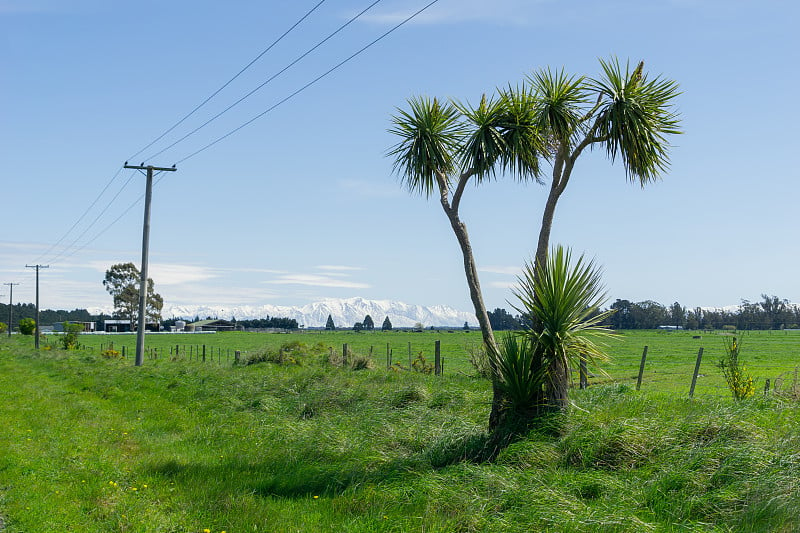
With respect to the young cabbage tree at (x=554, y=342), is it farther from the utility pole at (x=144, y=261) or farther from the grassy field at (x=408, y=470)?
the utility pole at (x=144, y=261)

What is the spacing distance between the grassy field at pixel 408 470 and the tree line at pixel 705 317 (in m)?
150

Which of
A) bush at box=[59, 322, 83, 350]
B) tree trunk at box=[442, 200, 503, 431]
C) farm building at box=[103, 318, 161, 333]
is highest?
tree trunk at box=[442, 200, 503, 431]

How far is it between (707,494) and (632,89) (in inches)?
261

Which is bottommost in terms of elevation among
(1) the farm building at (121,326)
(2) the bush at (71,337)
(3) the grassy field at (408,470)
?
(1) the farm building at (121,326)

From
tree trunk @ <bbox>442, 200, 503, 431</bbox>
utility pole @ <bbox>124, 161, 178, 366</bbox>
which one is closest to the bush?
utility pole @ <bbox>124, 161, 178, 366</bbox>

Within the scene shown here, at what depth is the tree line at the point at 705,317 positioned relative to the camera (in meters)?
169

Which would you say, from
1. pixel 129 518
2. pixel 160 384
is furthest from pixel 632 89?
pixel 160 384

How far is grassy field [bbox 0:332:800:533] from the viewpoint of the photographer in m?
6.92

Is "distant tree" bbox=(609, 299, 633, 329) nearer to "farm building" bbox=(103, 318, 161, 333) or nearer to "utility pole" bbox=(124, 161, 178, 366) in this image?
"farm building" bbox=(103, 318, 161, 333)

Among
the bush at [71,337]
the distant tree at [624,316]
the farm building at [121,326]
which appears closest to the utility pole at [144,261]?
the bush at [71,337]

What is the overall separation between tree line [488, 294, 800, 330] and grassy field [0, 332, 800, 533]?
149854 mm

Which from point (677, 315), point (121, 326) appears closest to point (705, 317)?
point (677, 315)

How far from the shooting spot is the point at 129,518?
7.52 metres

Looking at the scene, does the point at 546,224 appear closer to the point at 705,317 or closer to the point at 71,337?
the point at 71,337
